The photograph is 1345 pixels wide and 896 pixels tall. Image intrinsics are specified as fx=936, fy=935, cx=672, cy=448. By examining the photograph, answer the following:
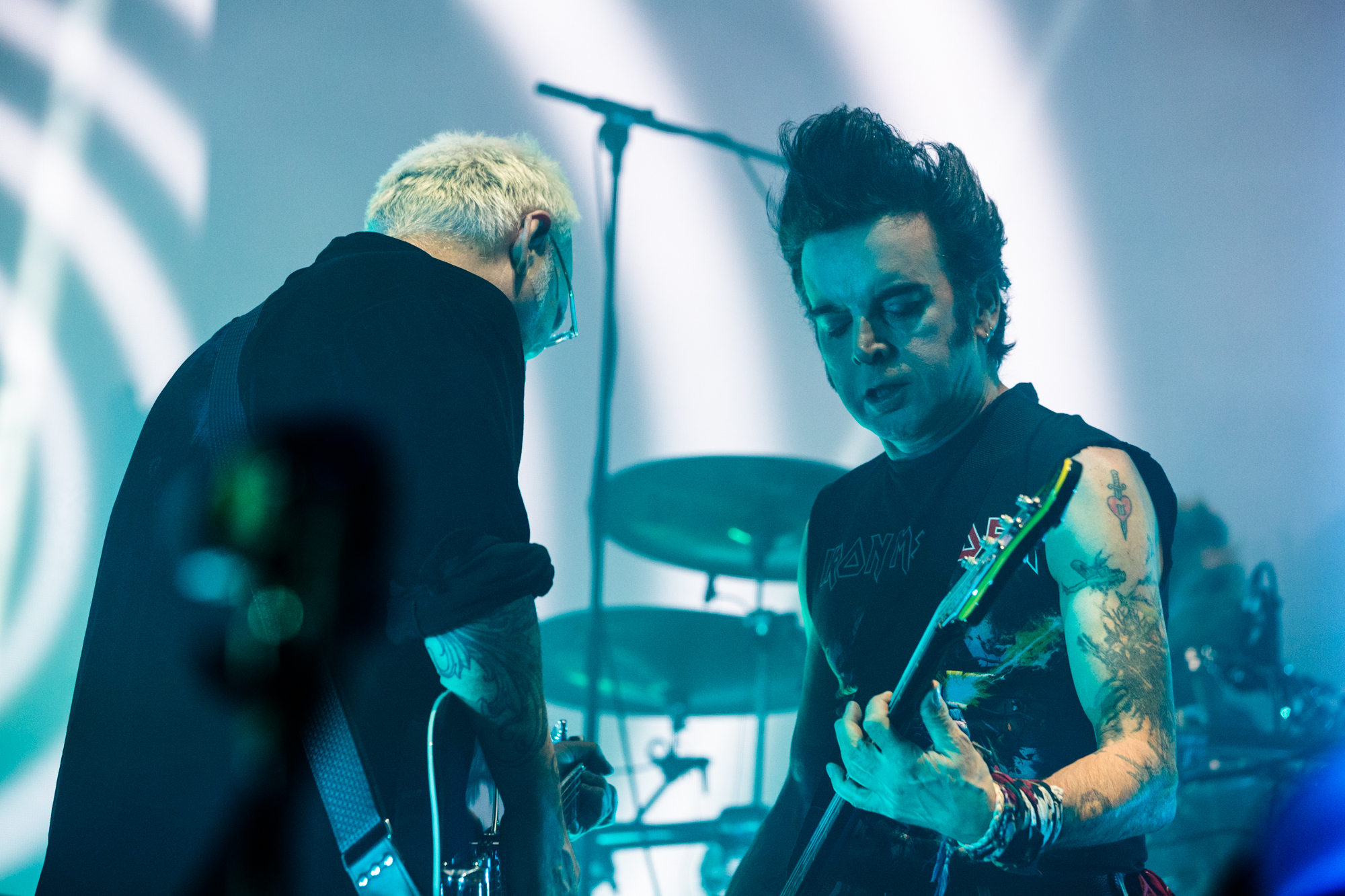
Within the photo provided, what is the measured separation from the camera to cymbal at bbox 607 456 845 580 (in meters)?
3.25

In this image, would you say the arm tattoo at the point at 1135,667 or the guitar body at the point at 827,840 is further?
the guitar body at the point at 827,840

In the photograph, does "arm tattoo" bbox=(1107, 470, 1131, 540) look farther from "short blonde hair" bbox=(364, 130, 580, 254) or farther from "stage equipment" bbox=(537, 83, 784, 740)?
"stage equipment" bbox=(537, 83, 784, 740)

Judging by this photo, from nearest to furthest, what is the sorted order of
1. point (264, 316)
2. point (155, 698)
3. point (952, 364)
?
point (155, 698) → point (264, 316) → point (952, 364)

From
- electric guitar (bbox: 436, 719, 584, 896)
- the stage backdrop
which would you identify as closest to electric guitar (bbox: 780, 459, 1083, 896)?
electric guitar (bbox: 436, 719, 584, 896)

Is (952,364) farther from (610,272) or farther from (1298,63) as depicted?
(1298,63)

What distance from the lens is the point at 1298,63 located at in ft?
14.2

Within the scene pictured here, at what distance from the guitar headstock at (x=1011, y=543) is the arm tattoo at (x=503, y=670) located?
0.60 meters

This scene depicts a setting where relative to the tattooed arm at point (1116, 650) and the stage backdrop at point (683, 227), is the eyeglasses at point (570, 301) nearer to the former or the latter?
the tattooed arm at point (1116, 650)

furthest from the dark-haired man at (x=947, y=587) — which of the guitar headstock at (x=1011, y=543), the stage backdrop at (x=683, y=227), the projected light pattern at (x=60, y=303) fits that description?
the projected light pattern at (x=60, y=303)

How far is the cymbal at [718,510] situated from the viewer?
325 centimetres

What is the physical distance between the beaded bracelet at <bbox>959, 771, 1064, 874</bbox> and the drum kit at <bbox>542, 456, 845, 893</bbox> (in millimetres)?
2107

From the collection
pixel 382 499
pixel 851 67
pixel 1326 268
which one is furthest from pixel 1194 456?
pixel 382 499

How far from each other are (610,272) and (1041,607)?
217cm

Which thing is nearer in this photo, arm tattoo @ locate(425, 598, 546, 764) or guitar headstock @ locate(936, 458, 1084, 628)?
guitar headstock @ locate(936, 458, 1084, 628)
